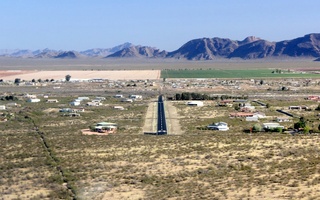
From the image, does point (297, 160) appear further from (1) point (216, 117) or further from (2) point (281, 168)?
(1) point (216, 117)

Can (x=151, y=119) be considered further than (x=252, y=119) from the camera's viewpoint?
Yes

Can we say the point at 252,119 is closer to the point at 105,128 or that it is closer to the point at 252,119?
the point at 252,119

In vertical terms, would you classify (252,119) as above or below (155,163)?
below

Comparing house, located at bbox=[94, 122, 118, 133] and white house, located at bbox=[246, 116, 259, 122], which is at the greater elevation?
house, located at bbox=[94, 122, 118, 133]

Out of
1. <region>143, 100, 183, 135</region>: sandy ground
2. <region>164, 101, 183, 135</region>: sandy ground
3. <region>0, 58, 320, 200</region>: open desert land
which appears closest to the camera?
<region>0, 58, 320, 200</region>: open desert land

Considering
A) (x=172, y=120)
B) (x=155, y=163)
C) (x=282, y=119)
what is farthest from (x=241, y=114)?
(x=155, y=163)

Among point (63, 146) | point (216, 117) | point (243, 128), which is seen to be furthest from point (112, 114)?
point (63, 146)

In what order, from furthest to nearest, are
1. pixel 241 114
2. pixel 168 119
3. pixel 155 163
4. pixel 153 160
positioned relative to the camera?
pixel 241 114 → pixel 168 119 → pixel 153 160 → pixel 155 163

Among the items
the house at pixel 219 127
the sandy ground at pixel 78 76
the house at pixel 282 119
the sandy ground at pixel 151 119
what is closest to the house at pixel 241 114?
the house at pixel 282 119

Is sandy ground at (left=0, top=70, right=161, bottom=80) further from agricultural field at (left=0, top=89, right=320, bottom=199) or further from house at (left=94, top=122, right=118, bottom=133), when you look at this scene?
agricultural field at (left=0, top=89, right=320, bottom=199)

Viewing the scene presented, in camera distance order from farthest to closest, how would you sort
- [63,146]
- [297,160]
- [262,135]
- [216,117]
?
[216,117] → [262,135] → [63,146] → [297,160]

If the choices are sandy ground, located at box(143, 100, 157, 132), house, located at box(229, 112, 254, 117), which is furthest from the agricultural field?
house, located at box(229, 112, 254, 117)
